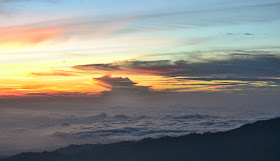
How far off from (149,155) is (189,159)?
1581 cm

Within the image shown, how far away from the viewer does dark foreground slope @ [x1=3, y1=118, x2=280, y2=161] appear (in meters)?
102

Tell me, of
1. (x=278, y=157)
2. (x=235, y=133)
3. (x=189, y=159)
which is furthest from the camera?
(x=235, y=133)

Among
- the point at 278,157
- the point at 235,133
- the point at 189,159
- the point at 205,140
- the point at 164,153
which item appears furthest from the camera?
the point at 235,133

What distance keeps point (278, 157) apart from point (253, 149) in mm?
13087

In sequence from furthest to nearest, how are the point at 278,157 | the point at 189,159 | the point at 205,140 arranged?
the point at 205,140, the point at 189,159, the point at 278,157

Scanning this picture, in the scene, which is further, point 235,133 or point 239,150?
point 235,133

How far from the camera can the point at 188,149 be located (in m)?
109

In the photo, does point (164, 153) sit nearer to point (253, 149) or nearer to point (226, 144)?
point (226, 144)

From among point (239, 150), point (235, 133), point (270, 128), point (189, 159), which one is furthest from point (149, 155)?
point (270, 128)

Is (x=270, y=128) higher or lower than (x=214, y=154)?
higher

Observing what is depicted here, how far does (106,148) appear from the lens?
111500mm

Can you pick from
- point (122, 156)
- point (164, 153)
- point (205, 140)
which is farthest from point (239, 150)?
point (122, 156)

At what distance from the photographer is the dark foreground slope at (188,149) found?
3999 inches

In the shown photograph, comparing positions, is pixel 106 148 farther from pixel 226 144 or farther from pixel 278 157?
pixel 278 157
